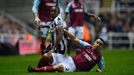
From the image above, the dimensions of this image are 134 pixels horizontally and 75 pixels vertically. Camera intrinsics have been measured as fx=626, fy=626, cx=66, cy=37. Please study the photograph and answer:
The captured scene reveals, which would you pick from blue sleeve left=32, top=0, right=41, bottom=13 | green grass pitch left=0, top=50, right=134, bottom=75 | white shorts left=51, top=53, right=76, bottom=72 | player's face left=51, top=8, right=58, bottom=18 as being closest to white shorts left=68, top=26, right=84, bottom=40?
green grass pitch left=0, top=50, right=134, bottom=75

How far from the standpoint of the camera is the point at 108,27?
38.9 meters

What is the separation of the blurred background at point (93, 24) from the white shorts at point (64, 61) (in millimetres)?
16572

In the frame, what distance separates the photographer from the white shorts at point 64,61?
1608 cm

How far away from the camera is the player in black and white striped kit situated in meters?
16.5

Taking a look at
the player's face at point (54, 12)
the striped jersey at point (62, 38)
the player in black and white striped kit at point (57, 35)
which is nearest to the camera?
the player in black and white striped kit at point (57, 35)

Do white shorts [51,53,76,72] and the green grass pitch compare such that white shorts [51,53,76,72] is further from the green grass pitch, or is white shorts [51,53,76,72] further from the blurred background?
the blurred background

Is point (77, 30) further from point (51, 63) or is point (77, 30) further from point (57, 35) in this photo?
point (51, 63)

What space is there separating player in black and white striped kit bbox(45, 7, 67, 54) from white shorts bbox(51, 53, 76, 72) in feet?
1.54

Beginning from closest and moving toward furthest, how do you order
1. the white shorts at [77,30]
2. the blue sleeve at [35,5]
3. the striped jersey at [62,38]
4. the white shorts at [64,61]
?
the white shorts at [64,61] → the striped jersey at [62,38] → the blue sleeve at [35,5] → the white shorts at [77,30]

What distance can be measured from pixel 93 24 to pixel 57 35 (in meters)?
22.9

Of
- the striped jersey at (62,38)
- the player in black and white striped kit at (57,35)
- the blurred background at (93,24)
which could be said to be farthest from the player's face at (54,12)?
the blurred background at (93,24)

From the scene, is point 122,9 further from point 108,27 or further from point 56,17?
point 56,17

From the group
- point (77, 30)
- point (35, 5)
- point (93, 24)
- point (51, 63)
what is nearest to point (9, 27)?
point (93, 24)

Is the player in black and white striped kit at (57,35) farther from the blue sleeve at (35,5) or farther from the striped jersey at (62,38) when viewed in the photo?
the blue sleeve at (35,5)
